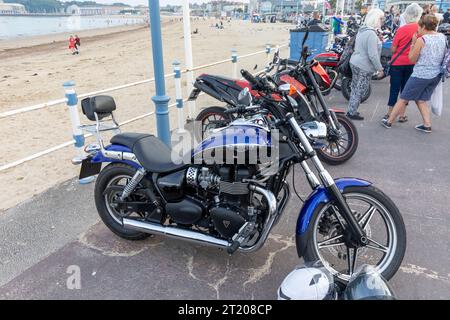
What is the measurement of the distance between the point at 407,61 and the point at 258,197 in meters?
4.80

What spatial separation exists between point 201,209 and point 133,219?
0.65 meters

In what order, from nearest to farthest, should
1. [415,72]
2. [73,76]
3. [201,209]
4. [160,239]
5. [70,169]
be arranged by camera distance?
1. [201,209]
2. [160,239]
3. [70,169]
4. [415,72]
5. [73,76]

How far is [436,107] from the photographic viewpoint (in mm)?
5684

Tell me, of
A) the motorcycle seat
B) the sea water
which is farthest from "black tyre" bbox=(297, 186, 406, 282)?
the sea water

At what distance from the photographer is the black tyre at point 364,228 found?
2.45 meters

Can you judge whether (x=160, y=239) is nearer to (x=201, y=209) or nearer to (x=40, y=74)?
(x=201, y=209)

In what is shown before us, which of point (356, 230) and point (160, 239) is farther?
point (160, 239)

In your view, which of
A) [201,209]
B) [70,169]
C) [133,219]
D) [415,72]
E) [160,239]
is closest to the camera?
[201,209]

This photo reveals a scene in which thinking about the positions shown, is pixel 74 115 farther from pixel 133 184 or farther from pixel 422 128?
pixel 422 128

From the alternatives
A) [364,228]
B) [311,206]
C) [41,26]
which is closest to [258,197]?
[311,206]

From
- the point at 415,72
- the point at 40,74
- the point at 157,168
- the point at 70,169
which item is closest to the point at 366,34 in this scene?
the point at 415,72

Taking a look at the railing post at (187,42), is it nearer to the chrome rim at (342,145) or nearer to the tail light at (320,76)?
the tail light at (320,76)

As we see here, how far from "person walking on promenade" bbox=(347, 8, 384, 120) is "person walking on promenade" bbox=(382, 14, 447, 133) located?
0.53m

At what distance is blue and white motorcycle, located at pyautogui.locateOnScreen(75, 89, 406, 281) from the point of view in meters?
2.42
